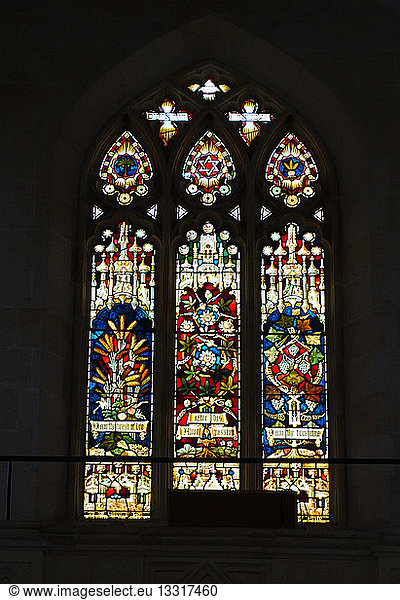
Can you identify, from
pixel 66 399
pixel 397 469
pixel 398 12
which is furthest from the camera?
pixel 398 12

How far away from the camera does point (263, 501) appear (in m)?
9.00

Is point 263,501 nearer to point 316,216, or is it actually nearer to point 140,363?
point 140,363

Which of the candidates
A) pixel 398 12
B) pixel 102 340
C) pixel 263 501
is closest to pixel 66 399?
pixel 102 340

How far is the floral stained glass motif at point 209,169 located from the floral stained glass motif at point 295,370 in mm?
705

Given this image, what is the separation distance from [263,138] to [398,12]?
1.67 m

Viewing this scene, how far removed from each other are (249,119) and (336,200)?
118 cm

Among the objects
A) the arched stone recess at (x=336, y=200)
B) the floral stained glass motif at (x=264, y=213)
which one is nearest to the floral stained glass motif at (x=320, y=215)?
the arched stone recess at (x=336, y=200)

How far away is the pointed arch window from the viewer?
33.5ft

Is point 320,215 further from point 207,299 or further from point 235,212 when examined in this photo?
point 207,299

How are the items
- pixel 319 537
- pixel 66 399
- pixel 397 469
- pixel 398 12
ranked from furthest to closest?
pixel 398 12, pixel 66 399, pixel 397 469, pixel 319 537

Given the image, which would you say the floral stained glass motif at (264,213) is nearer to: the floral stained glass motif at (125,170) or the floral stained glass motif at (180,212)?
the floral stained glass motif at (180,212)

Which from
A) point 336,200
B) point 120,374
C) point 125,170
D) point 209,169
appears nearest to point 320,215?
point 336,200

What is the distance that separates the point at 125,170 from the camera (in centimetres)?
1124

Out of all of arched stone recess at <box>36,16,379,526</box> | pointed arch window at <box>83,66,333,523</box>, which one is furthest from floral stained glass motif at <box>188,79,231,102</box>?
arched stone recess at <box>36,16,379,526</box>
